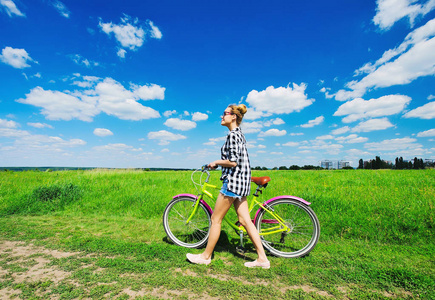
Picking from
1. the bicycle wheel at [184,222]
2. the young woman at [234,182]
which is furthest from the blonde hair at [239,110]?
the bicycle wheel at [184,222]

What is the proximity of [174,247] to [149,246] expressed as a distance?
1.47ft

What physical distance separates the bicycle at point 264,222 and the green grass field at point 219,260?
0.88 feet

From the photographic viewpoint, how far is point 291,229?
399 cm

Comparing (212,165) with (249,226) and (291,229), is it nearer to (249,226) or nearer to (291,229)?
(249,226)

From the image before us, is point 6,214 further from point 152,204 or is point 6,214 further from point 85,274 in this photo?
point 85,274

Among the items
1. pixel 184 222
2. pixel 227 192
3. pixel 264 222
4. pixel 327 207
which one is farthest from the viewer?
pixel 327 207

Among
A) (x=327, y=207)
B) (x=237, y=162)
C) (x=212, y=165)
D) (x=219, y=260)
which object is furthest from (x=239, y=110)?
(x=327, y=207)

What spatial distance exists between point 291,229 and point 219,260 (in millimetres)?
1455

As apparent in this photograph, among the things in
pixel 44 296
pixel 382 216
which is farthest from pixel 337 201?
pixel 44 296

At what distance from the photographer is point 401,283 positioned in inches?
110

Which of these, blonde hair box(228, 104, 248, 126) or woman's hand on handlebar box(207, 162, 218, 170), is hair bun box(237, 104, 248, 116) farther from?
woman's hand on handlebar box(207, 162, 218, 170)

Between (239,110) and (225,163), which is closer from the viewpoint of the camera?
(225,163)

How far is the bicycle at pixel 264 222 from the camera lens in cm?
381

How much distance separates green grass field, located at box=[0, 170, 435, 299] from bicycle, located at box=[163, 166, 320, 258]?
27 cm
